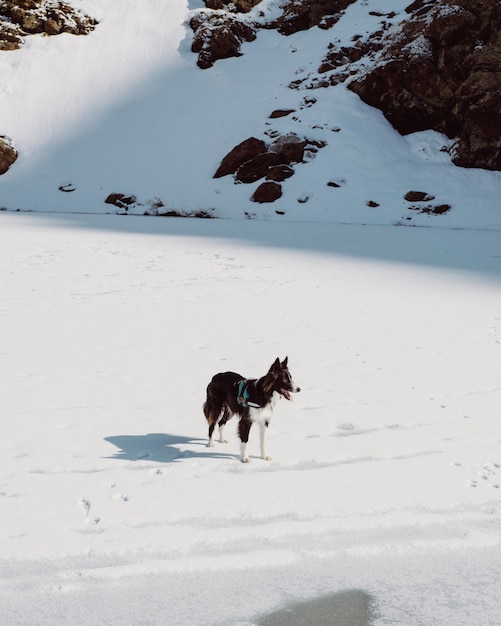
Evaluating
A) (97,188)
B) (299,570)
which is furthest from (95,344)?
(97,188)

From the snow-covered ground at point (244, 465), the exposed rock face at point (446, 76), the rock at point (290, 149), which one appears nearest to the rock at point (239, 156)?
the rock at point (290, 149)

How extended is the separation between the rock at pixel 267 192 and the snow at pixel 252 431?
6.59 meters

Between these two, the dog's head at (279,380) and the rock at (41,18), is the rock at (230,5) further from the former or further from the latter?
the dog's head at (279,380)

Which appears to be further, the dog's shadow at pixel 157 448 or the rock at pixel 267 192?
the rock at pixel 267 192

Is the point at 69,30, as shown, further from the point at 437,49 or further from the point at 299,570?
the point at 299,570

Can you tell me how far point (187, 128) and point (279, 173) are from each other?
952 cm

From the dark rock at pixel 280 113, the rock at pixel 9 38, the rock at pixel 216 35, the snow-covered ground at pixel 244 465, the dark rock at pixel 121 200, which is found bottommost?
the snow-covered ground at pixel 244 465

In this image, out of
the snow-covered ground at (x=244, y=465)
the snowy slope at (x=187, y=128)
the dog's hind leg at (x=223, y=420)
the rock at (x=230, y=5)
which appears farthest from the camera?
the rock at (x=230, y=5)

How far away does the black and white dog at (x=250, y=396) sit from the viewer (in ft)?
17.3

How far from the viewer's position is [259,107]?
129ft

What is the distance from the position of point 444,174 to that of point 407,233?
9.17m

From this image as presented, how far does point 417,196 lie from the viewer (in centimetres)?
3084

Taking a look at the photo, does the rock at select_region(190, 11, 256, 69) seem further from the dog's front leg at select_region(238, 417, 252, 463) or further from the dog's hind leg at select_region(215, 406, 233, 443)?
the dog's front leg at select_region(238, 417, 252, 463)

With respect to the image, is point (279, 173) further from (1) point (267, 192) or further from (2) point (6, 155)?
(2) point (6, 155)
